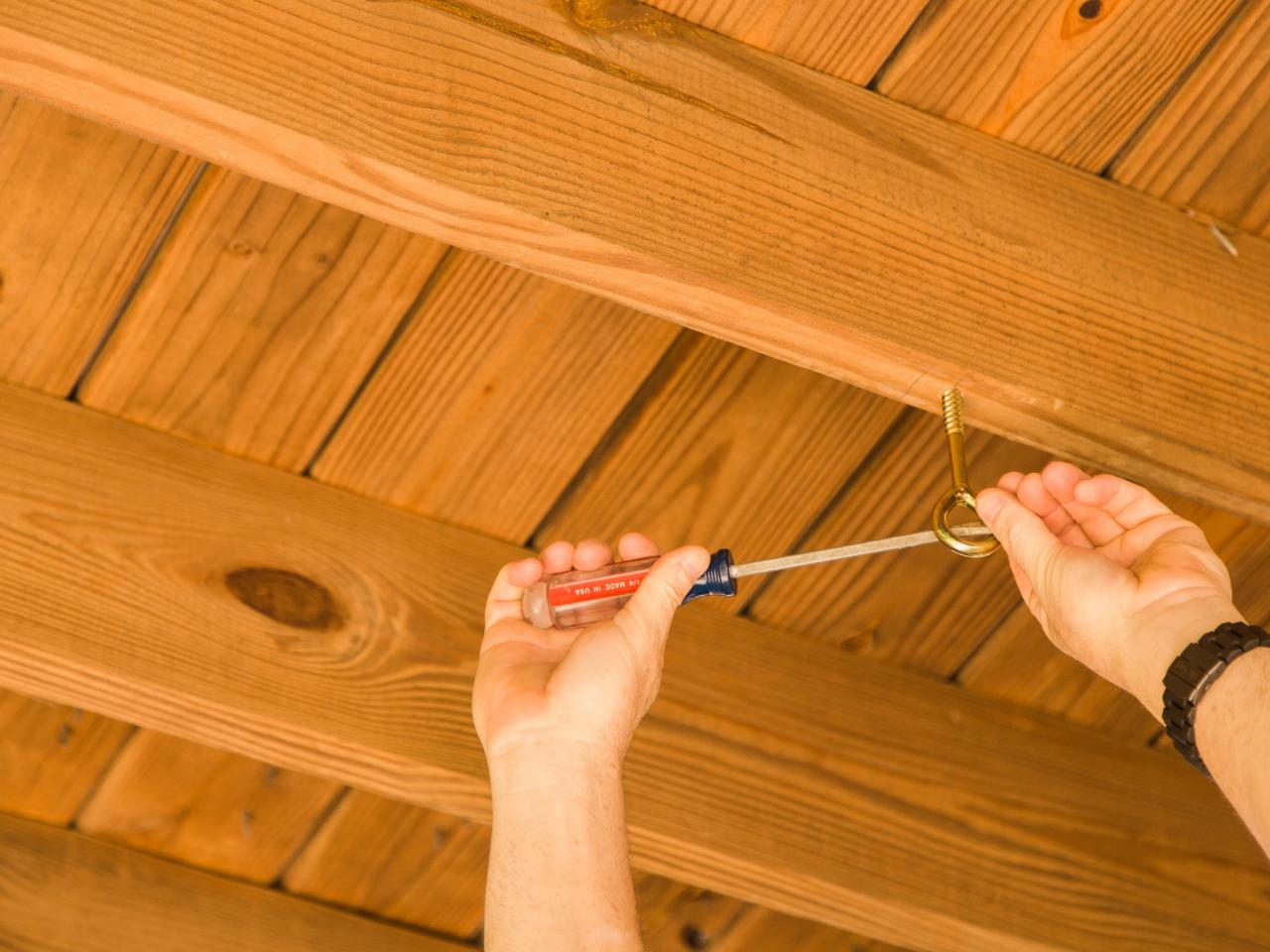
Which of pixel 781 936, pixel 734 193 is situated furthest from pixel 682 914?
pixel 734 193

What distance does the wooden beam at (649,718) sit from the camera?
4.39 ft

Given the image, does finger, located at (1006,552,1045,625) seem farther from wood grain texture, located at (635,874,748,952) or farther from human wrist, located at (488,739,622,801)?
wood grain texture, located at (635,874,748,952)

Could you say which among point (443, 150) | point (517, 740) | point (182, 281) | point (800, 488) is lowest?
point (517, 740)

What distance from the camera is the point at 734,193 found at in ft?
3.51

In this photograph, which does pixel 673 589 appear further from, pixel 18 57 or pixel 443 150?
pixel 18 57

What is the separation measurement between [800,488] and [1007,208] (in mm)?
435

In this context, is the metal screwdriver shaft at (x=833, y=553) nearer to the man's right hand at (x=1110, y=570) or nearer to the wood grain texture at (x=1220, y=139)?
the man's right hand at (x=1110, y=570)

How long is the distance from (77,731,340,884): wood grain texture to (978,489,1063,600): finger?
3.22ft

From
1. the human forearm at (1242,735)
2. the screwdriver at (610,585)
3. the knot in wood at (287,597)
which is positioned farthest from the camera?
the knot in wood at (287,597)

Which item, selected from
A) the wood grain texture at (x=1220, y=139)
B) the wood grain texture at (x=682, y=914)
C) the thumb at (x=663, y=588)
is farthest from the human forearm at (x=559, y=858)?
the wood grain texture at (x=682, y=914)

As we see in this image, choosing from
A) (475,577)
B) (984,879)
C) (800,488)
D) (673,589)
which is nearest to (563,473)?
(475,577)

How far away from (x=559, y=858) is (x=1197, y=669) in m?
0.50

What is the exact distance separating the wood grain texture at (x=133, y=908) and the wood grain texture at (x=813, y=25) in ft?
4.20

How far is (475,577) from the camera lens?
1.49 metres
